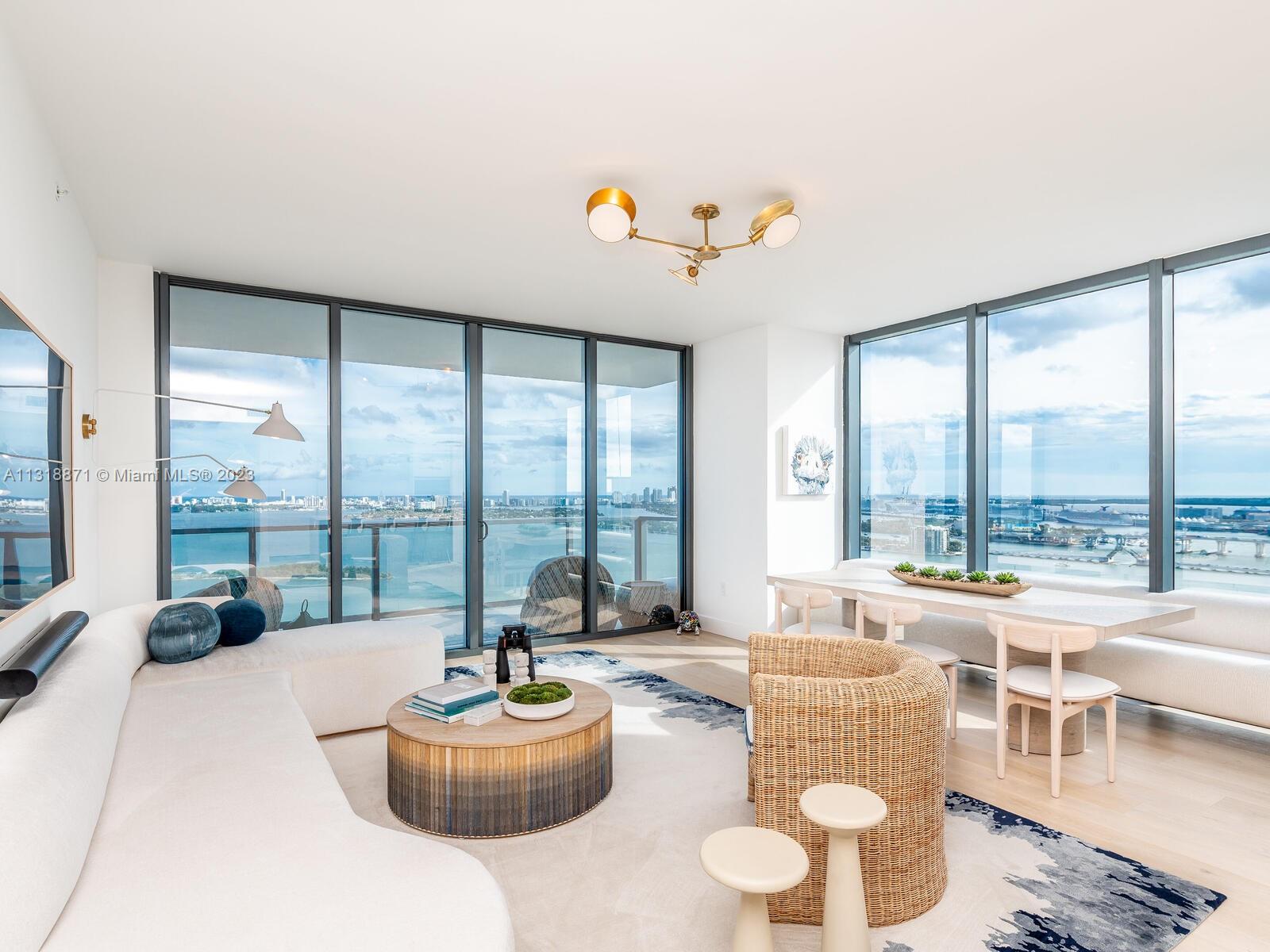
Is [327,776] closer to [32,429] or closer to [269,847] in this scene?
[269,847]

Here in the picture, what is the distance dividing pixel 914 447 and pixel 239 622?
16.1 ft

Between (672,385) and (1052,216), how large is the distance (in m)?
3.59

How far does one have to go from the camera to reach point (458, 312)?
5.34 m

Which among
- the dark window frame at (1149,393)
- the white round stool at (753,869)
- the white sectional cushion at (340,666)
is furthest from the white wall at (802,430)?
the white round stool at (753,869)

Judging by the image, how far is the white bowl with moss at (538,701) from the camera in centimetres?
281

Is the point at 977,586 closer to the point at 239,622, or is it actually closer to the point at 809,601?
the point at 809,601

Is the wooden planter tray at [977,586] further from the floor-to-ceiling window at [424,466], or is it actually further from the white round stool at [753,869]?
the floor-to-ceiling window at [424,466]

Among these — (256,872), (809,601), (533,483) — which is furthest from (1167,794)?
(533,483)

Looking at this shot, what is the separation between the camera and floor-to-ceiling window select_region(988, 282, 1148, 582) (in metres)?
4.35

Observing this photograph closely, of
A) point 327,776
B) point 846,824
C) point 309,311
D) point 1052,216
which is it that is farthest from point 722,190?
point 309,311

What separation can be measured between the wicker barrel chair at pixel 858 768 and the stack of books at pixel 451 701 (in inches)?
50.6

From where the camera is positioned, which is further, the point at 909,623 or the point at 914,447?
the point at 914,447

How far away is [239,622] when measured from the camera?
12.1 ft

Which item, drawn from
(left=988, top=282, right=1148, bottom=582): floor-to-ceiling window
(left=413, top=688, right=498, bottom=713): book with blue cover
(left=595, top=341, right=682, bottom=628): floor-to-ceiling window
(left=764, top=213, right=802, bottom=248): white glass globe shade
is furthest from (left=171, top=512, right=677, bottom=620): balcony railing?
(left=988, top=282, right=1148, bottom=582): floor-to-ceiling window
